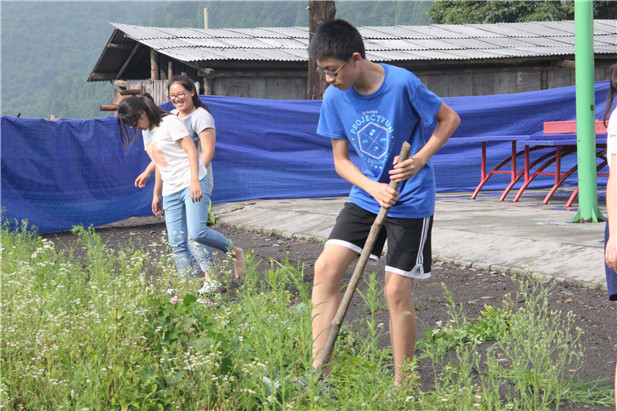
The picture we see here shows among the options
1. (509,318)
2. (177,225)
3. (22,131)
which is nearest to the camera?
(509,318)

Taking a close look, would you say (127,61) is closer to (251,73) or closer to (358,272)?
(251,73)

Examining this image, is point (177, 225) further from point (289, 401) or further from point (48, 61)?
point (48, 61)

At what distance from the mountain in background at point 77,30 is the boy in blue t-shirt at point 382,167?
11193cm

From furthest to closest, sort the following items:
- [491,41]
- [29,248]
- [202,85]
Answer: [491,41] → [202,85] → [29,248]

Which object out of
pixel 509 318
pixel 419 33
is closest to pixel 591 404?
pixel 509 318

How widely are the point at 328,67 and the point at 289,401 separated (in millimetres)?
1463

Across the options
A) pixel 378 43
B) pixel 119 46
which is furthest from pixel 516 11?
pixel 119 46

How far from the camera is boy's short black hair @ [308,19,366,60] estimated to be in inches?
141

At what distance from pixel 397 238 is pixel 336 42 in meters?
0.93

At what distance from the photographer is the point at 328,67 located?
3617 millimetres

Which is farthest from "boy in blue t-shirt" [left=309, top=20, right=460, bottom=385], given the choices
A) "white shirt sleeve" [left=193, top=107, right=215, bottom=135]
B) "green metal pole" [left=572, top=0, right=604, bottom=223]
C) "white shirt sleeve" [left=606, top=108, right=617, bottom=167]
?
"green metal pole" [left=572, top=0, right=604, bottom=223]

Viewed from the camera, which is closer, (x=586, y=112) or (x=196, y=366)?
(x=196, y=366)

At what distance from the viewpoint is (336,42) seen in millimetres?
3586

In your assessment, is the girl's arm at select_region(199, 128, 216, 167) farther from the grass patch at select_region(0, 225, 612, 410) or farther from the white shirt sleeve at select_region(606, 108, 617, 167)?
the white shirt sleeve at select_region(606, 108, 617, 167)
